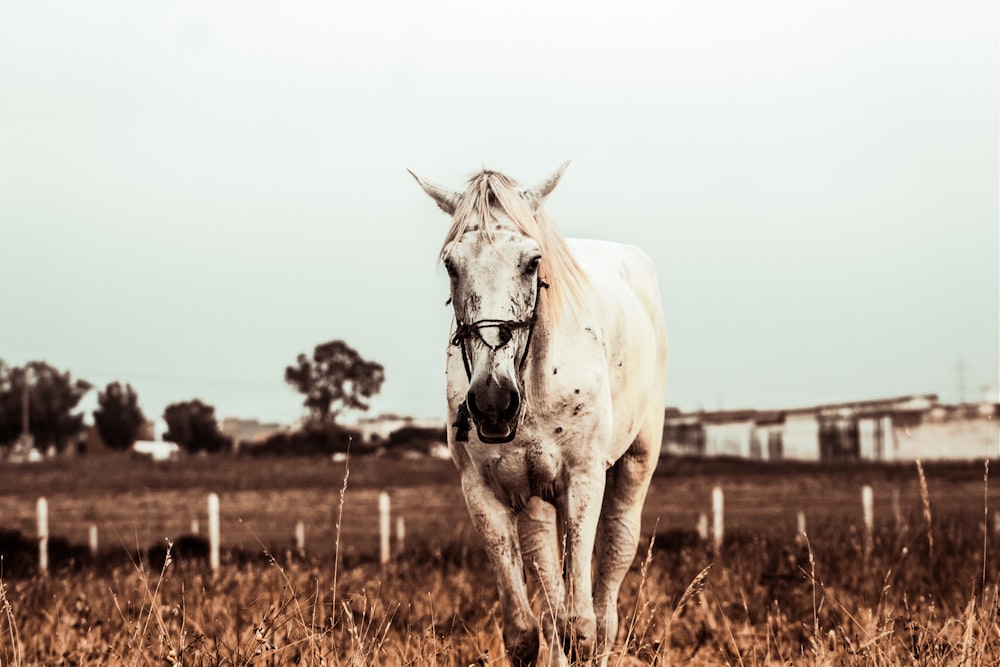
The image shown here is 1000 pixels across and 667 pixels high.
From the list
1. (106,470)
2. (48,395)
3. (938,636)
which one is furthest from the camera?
(48,395)

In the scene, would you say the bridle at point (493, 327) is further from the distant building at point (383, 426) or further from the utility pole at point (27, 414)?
the utility pole at point (27, 414)

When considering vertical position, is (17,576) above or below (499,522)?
below

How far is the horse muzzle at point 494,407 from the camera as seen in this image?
450 cm

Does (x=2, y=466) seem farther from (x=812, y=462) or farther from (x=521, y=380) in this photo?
(x=521, y=380)

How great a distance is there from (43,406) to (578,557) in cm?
9529

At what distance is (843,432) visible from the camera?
51.6m

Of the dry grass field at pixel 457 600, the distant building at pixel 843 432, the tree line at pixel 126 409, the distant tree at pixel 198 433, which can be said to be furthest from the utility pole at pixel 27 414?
the dry grass field at pixel 457 600

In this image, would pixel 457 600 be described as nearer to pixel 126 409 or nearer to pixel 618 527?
pixel 618 527

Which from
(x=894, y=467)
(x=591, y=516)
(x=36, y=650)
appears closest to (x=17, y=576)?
(x=36, y=650)

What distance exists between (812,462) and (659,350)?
4487cm

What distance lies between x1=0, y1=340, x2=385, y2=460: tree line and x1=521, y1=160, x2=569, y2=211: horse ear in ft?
159

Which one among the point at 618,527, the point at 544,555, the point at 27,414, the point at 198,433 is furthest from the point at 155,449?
the point at 544,555

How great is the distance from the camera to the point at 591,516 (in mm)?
5180

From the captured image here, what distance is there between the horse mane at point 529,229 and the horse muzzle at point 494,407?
2.01 ft
